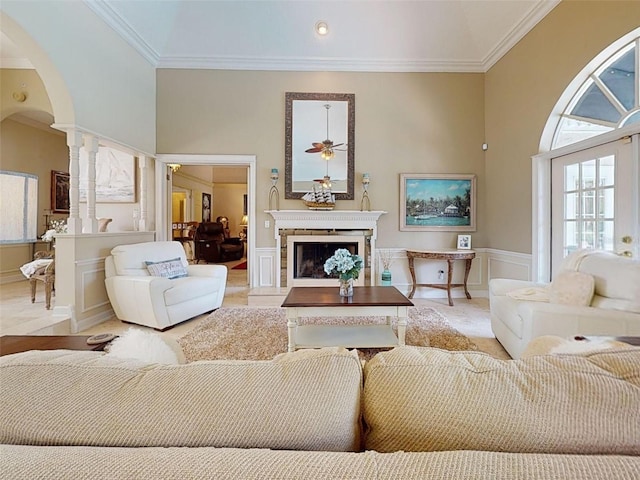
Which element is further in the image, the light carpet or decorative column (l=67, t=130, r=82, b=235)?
decorative column (l=67, t=130, r=82, b=235)

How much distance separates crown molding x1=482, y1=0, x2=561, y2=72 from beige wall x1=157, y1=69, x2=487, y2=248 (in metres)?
0.31

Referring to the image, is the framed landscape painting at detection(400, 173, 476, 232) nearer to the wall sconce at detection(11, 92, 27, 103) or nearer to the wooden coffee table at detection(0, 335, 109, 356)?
the wooden coffee table at detection(0, 335, 109, 356)

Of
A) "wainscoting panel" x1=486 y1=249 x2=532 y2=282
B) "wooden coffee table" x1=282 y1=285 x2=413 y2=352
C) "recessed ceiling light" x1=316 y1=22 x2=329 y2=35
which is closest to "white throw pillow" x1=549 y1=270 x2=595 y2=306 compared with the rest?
"wooden coffee table" x1=282 y1=285 x2=413 y2=352

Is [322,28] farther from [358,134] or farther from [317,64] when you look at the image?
[358,134]

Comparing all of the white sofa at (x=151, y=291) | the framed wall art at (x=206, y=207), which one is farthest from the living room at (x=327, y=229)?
the framed wall art at (x=206, y=207)

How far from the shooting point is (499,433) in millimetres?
556

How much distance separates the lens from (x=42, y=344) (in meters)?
1.69

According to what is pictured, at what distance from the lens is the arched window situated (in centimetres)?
281

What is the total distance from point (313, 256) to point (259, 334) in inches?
82.8

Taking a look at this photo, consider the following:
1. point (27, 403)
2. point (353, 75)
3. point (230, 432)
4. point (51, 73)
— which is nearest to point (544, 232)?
point (353, 75)

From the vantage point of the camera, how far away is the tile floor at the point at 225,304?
318 centimetres

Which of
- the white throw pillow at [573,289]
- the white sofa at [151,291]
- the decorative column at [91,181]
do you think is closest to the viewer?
the white throw pillow at [573,289]

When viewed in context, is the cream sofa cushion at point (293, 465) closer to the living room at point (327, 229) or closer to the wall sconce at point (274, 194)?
the living room at point (327, 229)

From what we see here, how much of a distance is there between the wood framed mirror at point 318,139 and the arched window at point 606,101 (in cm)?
281
